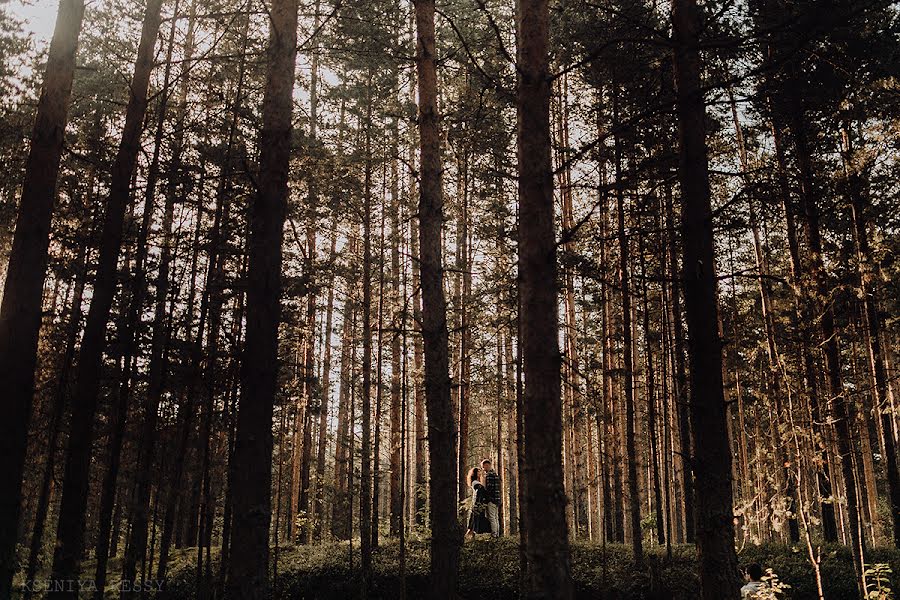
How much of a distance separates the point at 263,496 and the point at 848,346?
945 inches

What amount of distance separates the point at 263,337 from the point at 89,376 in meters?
3.51

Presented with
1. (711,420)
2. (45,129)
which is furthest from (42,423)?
(711,420)

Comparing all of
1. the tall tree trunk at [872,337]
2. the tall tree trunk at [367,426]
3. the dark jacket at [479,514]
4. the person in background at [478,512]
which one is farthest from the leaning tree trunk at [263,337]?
the tall tree trunk at [872,337]

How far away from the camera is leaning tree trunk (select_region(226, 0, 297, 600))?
442 cm

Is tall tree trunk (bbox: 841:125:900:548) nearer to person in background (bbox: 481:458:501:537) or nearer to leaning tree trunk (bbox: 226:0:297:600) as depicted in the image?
person in background (bbox: 481:458:501:537)

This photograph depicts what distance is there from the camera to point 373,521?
13.4 m

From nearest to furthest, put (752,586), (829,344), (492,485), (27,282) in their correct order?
1. (27,282)
2. (752,586)
3. (829,344)
4. (492,485)

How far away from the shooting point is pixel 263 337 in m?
4.79

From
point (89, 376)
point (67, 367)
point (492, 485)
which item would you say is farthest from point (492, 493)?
point (89, 376)

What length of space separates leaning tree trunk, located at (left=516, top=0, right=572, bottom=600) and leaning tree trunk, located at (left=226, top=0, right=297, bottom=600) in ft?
7.35

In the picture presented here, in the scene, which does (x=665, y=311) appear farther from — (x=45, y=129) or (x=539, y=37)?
(x=45, y=129)

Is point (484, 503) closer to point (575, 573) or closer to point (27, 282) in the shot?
point (575, 573)

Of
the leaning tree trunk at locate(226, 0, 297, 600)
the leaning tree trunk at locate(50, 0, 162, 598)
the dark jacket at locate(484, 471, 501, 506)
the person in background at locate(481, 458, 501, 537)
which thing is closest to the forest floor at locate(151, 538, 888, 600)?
the person in background at locate(481, 458, 501, 537)

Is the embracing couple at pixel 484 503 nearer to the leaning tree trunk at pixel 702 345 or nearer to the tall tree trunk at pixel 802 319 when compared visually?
the tall tree trunk at pixel 802 319
